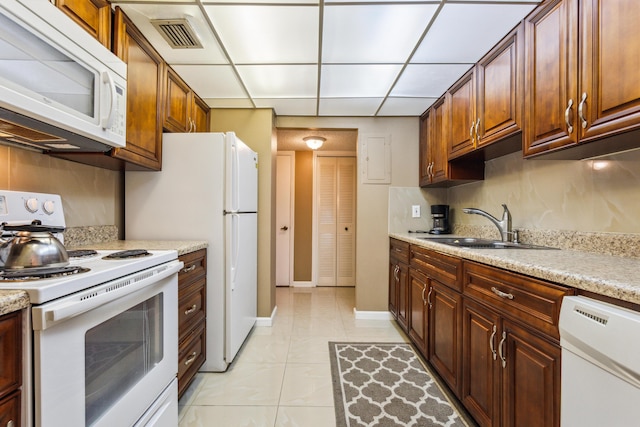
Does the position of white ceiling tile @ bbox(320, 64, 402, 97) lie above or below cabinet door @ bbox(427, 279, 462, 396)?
above

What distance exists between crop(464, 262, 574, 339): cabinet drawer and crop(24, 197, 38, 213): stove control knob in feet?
6.69

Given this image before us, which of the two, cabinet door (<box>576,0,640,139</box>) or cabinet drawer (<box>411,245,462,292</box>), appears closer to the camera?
cabinet door (<box>576,0,640,139</box>)

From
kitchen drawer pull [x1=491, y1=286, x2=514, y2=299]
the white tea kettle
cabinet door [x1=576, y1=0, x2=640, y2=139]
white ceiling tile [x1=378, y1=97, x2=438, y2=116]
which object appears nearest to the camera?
the white tea kettle

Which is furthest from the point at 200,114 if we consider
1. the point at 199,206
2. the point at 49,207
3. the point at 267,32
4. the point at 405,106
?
the point at 405,106

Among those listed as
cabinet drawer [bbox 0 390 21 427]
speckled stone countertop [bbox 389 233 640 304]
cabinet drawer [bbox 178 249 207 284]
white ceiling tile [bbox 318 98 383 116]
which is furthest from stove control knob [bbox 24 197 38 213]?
white ceiling tile [bbox 318 98 383 116]

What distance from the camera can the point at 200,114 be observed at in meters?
2.70

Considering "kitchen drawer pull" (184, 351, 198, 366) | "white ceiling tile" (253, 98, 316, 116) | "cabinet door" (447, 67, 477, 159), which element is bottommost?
"kitchen drawer pull" (184, 351, 198, 366)

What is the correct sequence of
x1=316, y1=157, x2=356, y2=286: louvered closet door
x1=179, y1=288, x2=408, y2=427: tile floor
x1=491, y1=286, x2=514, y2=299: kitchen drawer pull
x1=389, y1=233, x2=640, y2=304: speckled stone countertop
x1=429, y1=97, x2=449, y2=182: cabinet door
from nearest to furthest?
x1=389, y1=233, x2=640, y2=304: speckled stone countertop → x1=491, y1=286, x2=514, y2=299: kitchen drawer pull → x1=179, y1=288, x2=408, y2=427: tile floor → x1=429, y1=97, x2=449, y2=182: cabinet door → x1=316, y1=157, x2=356, y2=286: louvered closet door

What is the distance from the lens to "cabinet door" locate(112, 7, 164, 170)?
61.9 inches

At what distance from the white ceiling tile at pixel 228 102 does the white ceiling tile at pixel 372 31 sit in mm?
1038

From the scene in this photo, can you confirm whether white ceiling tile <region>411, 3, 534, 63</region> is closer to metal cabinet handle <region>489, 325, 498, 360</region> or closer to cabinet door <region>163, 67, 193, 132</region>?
metal cabinet handle <region>489, 325, 498, 360</region>

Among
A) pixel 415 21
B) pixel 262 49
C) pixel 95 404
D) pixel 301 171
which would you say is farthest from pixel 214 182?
pixel 301 171

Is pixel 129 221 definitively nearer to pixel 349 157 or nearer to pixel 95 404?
pixel 95 404

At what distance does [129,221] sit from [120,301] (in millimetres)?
1161
